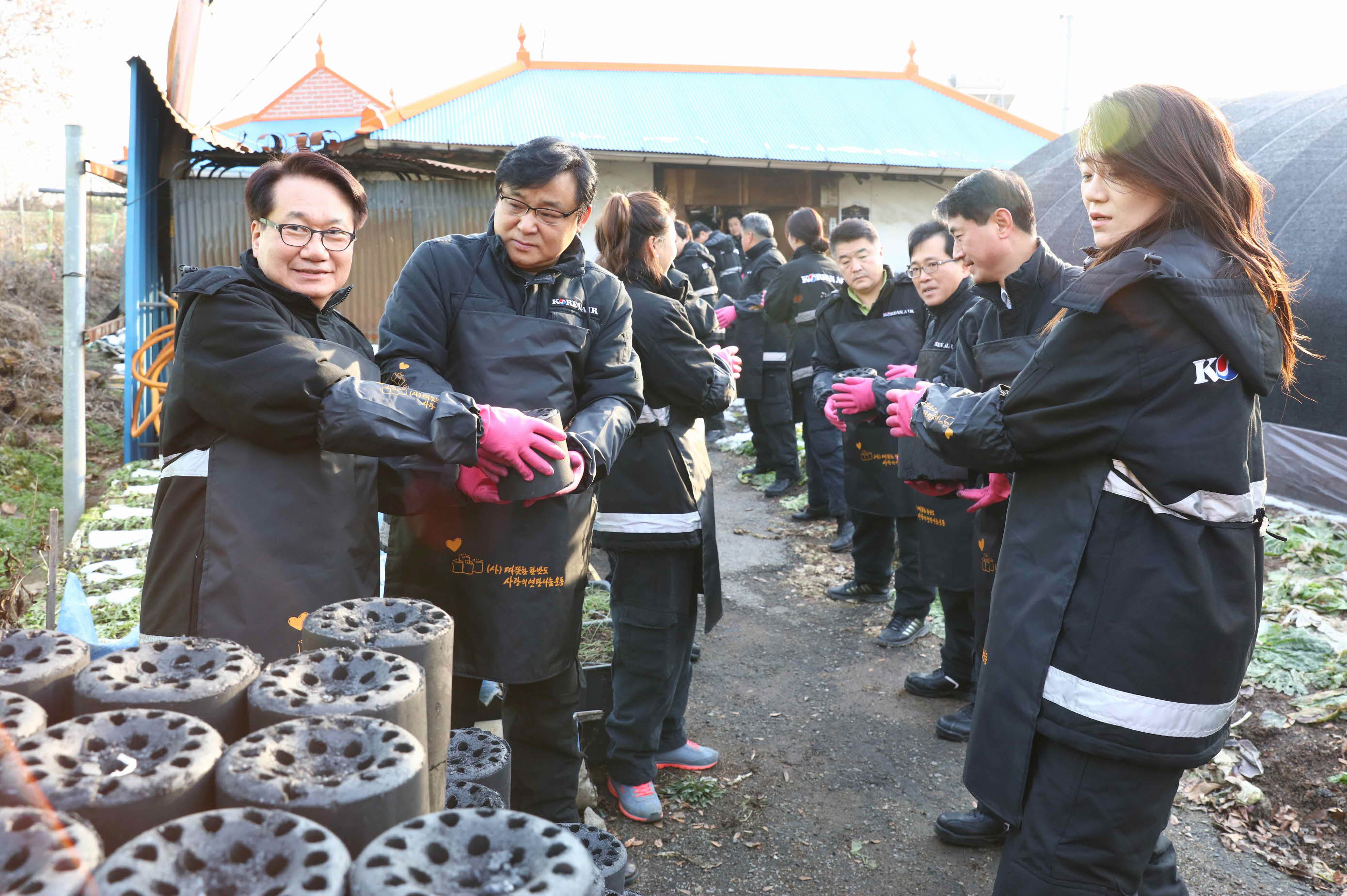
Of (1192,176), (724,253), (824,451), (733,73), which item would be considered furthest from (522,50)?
(1192,176)

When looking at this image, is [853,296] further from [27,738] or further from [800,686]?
[27,738]

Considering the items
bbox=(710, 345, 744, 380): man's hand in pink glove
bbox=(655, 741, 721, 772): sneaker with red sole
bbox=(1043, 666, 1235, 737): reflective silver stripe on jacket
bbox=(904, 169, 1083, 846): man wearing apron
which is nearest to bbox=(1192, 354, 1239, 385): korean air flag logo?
bbox=(1043, 666, 1235, 737): reflective silver stripe on jacket

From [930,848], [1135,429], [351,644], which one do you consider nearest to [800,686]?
[930,848]

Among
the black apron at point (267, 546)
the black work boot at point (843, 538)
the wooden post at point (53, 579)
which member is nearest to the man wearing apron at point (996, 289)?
the black apron at point (267, 546)

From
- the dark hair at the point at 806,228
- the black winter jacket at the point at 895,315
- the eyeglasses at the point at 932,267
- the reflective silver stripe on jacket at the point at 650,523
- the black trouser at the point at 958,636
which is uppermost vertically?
the dark hair at the point at 806,228

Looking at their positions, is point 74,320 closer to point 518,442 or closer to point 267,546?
point 267,546

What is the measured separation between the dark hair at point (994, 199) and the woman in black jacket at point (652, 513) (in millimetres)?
1074

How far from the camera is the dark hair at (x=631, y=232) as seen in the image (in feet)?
12.0

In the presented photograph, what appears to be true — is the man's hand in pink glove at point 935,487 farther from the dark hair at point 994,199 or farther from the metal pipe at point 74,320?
the metal pipe at point 74,320

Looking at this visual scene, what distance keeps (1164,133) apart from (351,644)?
1.99 metres

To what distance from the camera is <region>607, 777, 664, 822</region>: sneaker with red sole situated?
11.9 ft

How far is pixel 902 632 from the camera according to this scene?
5.60m

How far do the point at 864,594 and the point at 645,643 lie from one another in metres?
3.16

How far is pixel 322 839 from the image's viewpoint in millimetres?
936
